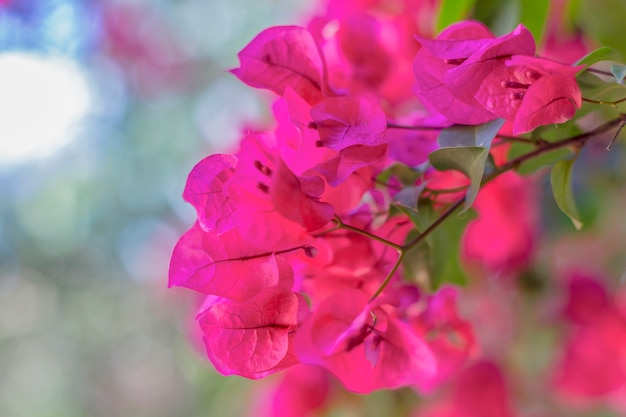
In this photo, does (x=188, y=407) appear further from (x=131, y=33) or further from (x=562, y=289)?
(x=562, y=289)

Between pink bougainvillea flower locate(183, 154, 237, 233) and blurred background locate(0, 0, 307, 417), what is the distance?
67.5 inches

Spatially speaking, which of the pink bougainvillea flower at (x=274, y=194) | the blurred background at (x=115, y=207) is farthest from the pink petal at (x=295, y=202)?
the blurred background at (x=115, y=207)

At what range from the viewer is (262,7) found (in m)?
2.43

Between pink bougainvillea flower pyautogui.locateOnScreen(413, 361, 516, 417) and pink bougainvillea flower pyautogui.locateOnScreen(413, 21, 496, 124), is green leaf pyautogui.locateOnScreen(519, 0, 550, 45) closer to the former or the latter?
pink bougainvillea flower pyautogui.locateOnScreen(413, 21, 496, 124)

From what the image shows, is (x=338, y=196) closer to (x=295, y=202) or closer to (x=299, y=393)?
(x=295, y=202)

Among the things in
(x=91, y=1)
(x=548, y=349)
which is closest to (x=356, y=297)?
(x=548, y=349)

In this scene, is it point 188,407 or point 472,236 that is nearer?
point 472,236

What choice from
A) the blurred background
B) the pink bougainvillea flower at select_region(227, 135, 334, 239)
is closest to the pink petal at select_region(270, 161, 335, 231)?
the pink bougainvillea flower at select_region(227, 135, 334, 239)

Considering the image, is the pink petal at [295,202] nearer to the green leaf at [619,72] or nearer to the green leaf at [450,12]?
the green leaf at [619,72]

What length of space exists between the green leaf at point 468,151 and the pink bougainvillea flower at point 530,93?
0.02m

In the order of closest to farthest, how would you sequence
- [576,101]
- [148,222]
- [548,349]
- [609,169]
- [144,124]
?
[576,101] → [609,169] → [548,349] → [148,222] → [144,124]

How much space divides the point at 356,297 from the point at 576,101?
157 millimetres

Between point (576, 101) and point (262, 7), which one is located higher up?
point (576, 101)

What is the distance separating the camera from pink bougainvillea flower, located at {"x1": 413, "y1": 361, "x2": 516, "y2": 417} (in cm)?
88
